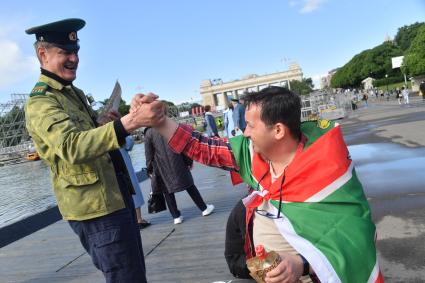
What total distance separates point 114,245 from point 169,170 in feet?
15.1

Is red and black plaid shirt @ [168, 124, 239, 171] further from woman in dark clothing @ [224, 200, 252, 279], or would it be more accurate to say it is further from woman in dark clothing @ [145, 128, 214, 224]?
woman in dark clothing @ [145, 128, 214, 224]

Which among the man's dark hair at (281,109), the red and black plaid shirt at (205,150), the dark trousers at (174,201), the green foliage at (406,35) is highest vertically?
the green foliage at (406,35)

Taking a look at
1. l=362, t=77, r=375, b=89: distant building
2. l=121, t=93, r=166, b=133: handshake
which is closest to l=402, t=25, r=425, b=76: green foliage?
l=362, t=77, r=375, b=89: distant building

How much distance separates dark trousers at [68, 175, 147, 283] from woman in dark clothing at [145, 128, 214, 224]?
4.37 metres

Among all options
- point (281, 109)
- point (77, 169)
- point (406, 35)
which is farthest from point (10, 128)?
point (406, 35)

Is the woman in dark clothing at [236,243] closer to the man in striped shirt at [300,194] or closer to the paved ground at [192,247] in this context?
the man in striped shirt at [300,194]

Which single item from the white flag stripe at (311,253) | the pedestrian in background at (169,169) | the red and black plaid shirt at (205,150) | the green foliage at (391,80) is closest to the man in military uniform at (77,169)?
the red and black plaid shirt at (205,150)

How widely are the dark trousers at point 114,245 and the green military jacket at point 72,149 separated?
0.21 ft

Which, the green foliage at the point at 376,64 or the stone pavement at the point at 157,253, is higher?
the green foliage at the point at 376,64

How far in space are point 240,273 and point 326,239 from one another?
4.46 ft

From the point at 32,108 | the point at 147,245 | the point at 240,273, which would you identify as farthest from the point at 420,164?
the point at 32,108

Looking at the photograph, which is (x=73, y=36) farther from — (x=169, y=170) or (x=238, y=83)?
(x=238, y=83)

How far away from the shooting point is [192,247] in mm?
5676

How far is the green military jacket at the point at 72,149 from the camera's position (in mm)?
2129
